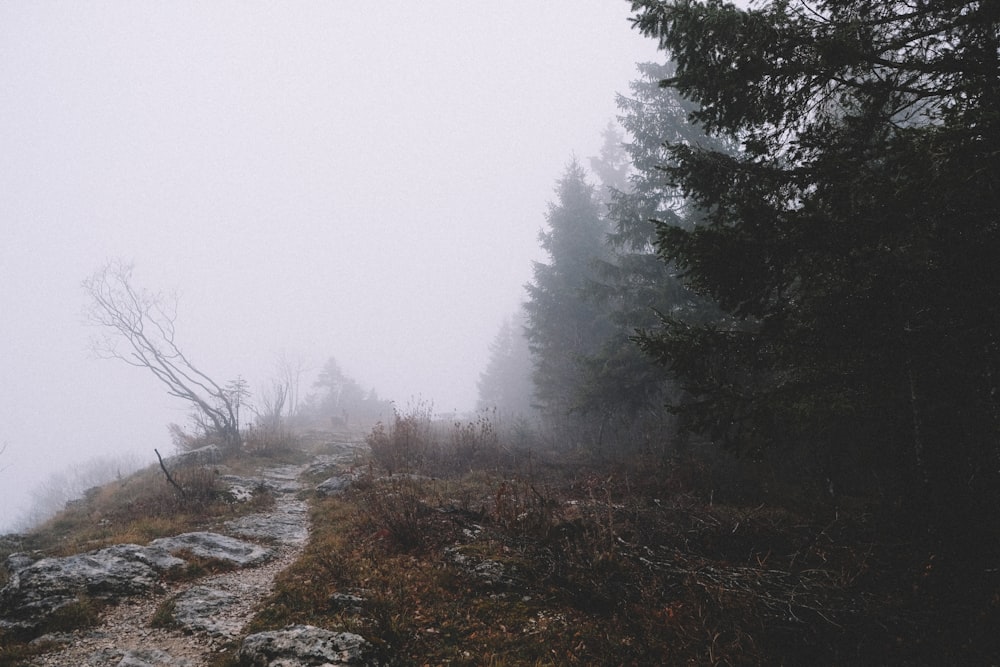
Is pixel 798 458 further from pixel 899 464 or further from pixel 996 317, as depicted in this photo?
pixel 996 317

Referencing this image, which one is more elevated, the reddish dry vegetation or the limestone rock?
the limestone rock

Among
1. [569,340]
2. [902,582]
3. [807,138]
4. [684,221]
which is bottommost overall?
[902,582]

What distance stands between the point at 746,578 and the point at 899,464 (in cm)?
370

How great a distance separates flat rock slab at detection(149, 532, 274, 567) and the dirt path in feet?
0.85

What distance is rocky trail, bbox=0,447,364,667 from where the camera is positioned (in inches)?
168

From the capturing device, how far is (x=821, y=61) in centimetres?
363

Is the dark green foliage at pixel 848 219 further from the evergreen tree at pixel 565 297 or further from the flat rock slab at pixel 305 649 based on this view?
the evergreen tree at pixel 565 297

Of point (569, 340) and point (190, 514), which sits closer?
point (190, 514)

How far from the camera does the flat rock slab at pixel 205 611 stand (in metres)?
4.98

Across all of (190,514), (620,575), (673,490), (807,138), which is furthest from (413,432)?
(807,138)

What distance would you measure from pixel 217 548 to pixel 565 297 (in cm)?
1713

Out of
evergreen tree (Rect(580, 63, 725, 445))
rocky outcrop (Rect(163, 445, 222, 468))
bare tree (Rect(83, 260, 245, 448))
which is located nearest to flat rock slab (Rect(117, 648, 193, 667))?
evergreen tree (Rect(580, 63, 725, 445))

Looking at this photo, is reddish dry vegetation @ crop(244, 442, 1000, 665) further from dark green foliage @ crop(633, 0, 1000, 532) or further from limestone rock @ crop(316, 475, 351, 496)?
limestone rock @ crop(316, 475, 351, 496)

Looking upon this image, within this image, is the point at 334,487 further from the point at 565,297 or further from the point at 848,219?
the point at 565,297
